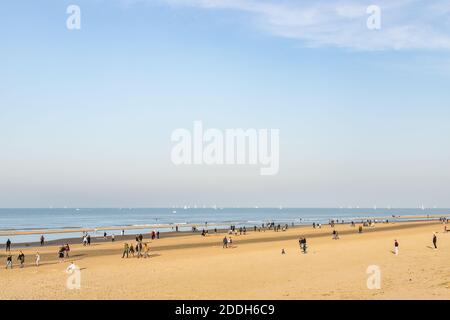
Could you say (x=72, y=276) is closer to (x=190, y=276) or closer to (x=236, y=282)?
(x=190, y=276)

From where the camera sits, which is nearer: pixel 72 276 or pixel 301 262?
pixel 72 276

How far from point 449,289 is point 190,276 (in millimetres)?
14641

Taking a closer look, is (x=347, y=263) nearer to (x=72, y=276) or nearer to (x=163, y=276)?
(x=163, y=276)

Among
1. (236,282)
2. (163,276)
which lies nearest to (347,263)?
(236,282)

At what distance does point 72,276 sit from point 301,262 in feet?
52.8

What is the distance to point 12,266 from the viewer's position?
37344mm
